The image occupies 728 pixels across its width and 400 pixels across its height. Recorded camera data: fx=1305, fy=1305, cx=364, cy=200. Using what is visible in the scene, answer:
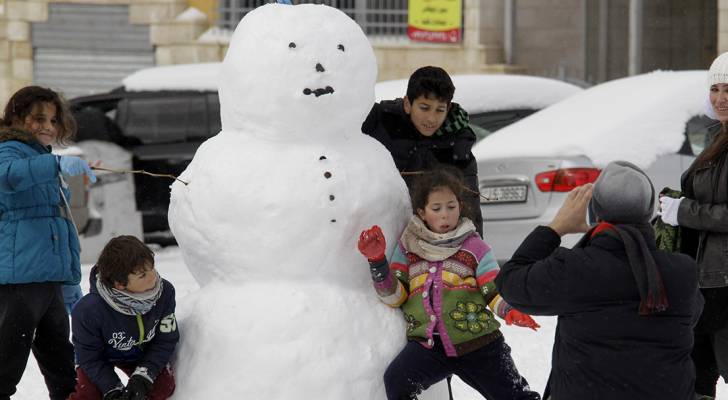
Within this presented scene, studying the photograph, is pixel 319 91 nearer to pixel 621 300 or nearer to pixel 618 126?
pixel 621 300

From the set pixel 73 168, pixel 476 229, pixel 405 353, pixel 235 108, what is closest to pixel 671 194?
pixel 476 229

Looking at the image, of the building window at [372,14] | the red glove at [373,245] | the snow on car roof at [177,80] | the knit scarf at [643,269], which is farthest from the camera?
the building window at [372,14]

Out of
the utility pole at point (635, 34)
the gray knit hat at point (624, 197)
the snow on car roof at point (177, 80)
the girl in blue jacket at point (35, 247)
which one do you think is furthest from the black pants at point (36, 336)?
the utility pole at point (635, 34)

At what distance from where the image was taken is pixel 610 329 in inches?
140

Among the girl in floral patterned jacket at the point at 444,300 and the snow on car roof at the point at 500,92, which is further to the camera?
the snow on car roof at the point at 500,92

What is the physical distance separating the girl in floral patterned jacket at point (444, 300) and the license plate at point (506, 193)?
157 inches

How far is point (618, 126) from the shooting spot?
8.46 metres

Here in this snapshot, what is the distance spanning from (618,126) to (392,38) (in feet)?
25.0

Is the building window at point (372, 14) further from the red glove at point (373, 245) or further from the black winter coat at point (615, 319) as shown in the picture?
the black winter coat at point (615, 319)

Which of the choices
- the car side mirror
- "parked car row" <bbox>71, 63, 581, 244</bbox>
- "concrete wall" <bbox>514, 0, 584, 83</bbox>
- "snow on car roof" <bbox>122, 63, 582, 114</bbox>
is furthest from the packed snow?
"concrete wall" <bbox>514, 0, 584, 83</bbox>

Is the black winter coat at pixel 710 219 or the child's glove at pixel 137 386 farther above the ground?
the black winter coat at pixel 710 219

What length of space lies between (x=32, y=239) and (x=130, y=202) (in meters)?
5.78

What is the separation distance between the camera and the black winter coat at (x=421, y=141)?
15.6 feet

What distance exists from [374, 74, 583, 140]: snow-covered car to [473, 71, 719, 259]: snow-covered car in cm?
126
